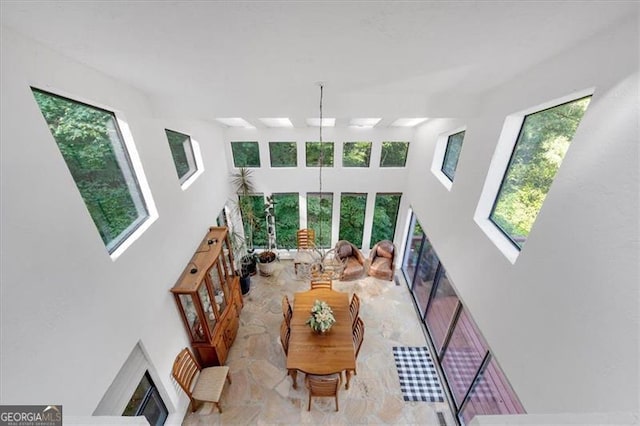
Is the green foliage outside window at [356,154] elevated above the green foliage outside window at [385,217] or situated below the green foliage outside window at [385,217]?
above

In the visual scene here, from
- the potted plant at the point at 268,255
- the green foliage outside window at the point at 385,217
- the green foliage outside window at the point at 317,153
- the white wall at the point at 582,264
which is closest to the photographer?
the white wall at the point at 582,264

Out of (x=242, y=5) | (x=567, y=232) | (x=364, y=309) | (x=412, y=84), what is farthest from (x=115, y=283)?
(x=364, y=309)

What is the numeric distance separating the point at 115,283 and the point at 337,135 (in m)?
5.13

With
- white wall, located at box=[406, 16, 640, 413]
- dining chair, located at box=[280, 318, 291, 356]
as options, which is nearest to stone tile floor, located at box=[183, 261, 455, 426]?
dining chair, located at box=[280, 318, 291, 356]

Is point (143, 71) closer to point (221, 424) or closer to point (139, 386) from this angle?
point (139, 386)

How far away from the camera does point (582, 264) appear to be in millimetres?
1863

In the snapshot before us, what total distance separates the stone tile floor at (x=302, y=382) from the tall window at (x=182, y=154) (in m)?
3.27

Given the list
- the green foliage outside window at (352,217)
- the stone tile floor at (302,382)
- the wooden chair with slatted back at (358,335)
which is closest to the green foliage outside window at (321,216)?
the green foliage outside window at (352,217)

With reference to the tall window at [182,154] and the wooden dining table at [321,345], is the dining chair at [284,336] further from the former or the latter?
the tall window at [182,154]

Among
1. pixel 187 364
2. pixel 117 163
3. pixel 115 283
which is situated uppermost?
pixel 117 163

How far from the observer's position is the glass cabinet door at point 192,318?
3.68 metres

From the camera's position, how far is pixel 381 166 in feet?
21.4

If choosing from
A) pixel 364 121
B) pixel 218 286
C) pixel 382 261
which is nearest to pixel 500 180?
pixel 364 121

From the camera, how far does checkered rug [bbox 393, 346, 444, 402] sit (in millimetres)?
4078
